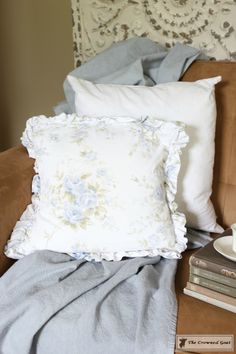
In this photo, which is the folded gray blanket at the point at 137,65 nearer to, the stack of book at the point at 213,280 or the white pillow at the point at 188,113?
the white pillow at the point at 188,113

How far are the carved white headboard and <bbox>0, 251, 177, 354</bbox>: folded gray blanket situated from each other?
77 cm

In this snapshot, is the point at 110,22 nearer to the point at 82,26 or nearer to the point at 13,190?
the point at 82,26

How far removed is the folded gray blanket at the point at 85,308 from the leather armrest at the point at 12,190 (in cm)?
10

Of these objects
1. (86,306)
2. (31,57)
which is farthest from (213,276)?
(31,57)

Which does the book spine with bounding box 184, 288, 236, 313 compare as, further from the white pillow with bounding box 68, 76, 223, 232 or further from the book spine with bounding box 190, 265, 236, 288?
the white pillow with bounding box 68, 76, 223, 232

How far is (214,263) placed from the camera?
2.86ft

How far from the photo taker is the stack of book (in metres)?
0.86

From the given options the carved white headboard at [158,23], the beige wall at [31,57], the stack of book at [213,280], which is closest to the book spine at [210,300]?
the stack of book at [213,280]

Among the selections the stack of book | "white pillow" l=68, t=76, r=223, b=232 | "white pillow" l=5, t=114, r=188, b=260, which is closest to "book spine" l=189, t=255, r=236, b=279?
the stack of book

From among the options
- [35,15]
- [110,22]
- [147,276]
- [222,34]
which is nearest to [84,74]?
[110,22]

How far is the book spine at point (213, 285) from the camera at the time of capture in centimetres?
86

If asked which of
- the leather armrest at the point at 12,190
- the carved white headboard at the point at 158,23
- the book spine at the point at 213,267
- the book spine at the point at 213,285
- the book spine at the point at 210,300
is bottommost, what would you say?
the book spine at the point at 210,300

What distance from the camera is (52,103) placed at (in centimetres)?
206

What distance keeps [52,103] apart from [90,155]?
1.12m
